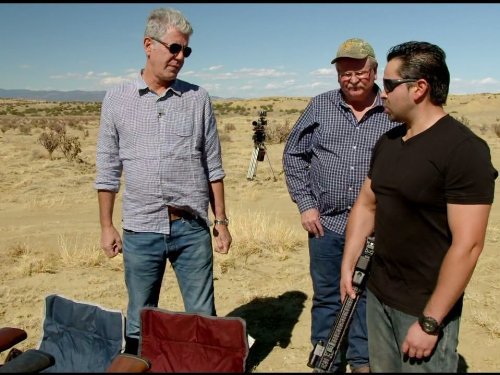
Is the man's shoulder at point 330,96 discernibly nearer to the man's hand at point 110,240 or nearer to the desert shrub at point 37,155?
the man's hand at point 110,240

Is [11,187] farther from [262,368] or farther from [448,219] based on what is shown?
[448,219]

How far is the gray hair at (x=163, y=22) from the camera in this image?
2604mm

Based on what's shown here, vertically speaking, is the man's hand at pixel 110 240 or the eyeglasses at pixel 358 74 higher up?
the eyeglasses at pixel 358 74

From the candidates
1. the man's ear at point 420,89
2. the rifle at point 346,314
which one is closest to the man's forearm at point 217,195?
the rifle at point 346,314

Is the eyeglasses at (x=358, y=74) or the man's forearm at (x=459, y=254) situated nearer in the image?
the man's forearm at (x=459, y=254)

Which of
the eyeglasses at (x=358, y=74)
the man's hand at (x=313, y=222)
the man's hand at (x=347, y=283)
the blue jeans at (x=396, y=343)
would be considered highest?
the eyeglasses at (x=358, y=74)

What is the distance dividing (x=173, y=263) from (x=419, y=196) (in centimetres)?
156

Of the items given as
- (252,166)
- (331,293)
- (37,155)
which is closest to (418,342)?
(331,293)

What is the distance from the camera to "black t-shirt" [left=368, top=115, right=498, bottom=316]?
173cm

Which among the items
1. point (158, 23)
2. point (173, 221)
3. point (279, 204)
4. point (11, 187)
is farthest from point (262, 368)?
point (11, 187)

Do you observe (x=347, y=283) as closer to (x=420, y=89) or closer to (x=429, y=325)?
(x=429, y=325)

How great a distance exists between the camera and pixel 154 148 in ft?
8.87

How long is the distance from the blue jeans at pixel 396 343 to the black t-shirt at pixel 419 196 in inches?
2.3

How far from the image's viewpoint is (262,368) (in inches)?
139
